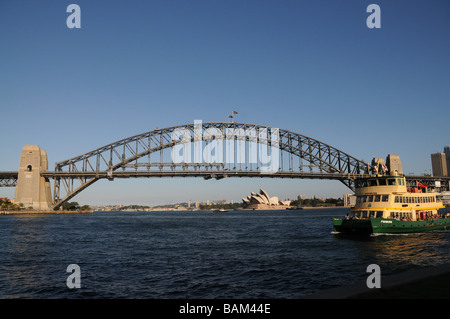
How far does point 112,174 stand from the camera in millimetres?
92250

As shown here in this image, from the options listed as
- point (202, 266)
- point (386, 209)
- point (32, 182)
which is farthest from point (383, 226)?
point (32, 182)

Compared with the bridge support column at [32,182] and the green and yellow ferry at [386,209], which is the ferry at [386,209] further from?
the bridge support column at [32,182]

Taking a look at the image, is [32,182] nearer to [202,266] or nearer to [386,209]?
[202,266]

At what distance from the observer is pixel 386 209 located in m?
30.9

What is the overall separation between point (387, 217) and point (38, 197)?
86631mm

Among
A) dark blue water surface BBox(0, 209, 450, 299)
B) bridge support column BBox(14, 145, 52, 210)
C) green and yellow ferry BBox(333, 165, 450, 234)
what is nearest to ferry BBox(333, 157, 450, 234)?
green and yellow ferry BBox(333, 165, 450, 234)

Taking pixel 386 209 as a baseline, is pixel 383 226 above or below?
below

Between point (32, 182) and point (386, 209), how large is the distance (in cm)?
8693

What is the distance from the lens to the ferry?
3020cm

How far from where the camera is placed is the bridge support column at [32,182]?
8775 centimetres

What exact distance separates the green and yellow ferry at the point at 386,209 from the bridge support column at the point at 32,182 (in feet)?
268

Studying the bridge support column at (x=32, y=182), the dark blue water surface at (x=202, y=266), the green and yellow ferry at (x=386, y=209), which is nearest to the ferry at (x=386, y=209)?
the green and yellow ferry at (x=386, y=209)

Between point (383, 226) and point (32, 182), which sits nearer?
point (383, 226)

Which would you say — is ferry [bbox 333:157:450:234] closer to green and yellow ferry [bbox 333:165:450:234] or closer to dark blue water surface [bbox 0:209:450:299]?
green and yellow ferry [bbox 333:165:450:234]
